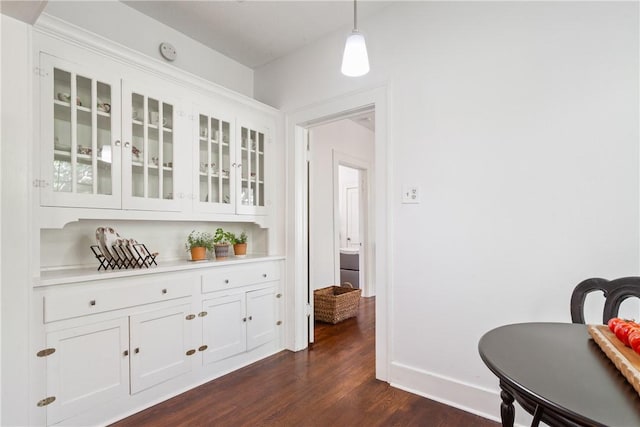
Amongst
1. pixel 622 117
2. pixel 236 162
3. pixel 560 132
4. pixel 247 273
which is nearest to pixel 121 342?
pixel 247 273

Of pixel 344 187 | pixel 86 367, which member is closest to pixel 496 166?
pixel 86 367

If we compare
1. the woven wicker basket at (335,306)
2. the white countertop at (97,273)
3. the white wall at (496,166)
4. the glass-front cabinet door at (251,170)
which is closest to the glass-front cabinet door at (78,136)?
the white countertop at (97,273)

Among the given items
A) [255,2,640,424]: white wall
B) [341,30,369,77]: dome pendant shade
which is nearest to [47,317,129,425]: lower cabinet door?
[255,2,640,424]: white wall

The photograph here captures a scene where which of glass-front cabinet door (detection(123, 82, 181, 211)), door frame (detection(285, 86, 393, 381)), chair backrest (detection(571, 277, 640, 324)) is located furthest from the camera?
door frame (detection(285, 86, 393, 381))

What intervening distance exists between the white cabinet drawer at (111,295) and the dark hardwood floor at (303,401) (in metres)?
0.68

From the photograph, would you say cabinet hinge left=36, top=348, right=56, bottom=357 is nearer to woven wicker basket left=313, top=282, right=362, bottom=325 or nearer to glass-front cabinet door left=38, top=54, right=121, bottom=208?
glass-front cabinet door left=38, top=54, right=121, bottom=208

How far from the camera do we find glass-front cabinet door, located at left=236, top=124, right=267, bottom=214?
2885 mm

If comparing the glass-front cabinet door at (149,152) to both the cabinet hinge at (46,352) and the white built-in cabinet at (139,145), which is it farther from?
the cabinet hinge at (46,352)

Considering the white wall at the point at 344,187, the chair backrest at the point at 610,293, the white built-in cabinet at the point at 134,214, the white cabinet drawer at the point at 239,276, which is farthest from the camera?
the white wall at the point at 344,187

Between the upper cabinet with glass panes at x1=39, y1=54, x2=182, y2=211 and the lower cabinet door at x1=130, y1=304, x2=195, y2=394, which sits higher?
the upper cabinet with glass panes at x1=39, y1=54, x2=182, y2=211

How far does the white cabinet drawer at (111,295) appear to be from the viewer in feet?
5.64

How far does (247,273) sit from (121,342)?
1006 millimetres

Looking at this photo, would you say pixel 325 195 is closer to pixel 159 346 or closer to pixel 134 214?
pixel 134 214

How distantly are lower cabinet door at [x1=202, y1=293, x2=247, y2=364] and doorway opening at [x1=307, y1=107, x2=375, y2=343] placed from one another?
0.75 metres
